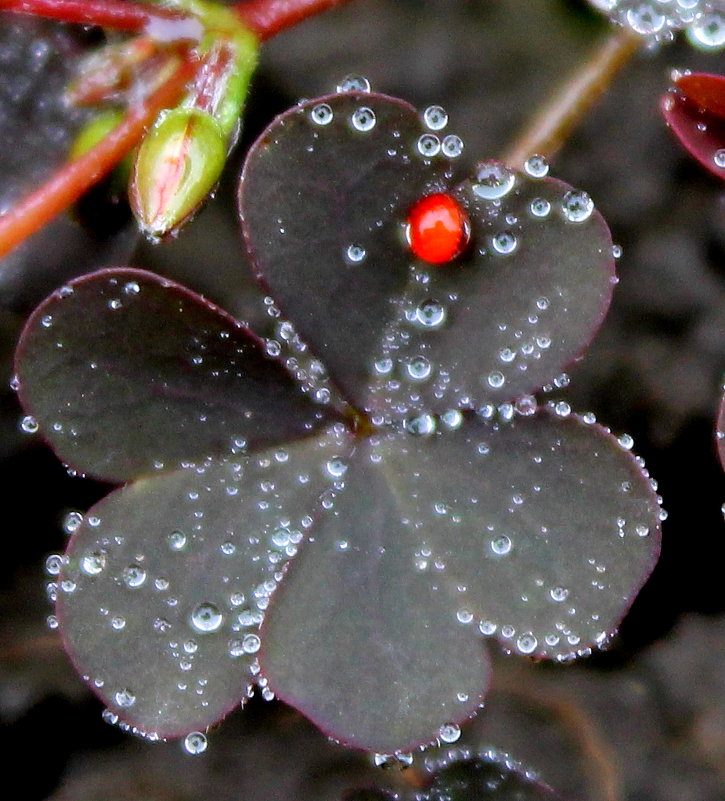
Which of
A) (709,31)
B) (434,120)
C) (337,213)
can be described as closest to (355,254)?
(337,213)

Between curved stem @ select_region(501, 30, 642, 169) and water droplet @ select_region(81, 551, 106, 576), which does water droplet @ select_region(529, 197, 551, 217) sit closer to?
curved stem @ select_region(501, 30, 642, 169)

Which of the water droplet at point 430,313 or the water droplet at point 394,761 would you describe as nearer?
the water droplet at point 430,313

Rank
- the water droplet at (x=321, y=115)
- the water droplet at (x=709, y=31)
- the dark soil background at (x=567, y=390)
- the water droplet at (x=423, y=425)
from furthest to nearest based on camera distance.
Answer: the dark soil background at (x=567, y=390), the water droplet at (x=709, y=31), the water droplet at (x=423, y=425), the water droplet at (x=321, y=115)

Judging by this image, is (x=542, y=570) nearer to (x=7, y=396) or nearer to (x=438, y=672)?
(x=438, y=672)

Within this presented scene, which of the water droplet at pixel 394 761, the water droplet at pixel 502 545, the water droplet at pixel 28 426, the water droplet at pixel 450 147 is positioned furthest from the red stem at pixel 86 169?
the water droplet at pixel 394 761

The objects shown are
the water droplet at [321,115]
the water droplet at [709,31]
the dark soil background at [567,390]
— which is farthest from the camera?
the dark soil background at [567,390]

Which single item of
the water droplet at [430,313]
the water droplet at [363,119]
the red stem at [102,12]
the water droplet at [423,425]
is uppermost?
the red stem at [102,12]

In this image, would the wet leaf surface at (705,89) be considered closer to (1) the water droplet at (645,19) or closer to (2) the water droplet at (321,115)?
(1) the water droplet at (645,19)
